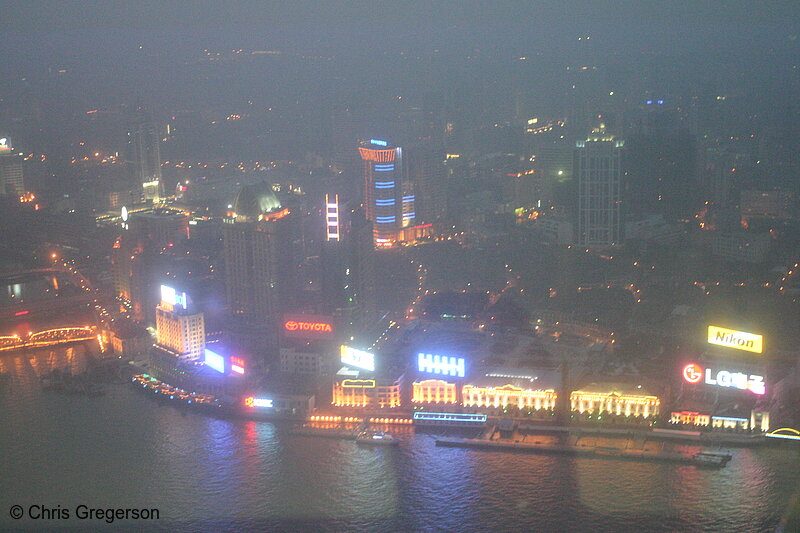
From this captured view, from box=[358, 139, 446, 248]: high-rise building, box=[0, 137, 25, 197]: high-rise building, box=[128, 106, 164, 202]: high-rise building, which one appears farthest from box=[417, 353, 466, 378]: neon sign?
box=[0, 137, 25, 197]: high-rise building

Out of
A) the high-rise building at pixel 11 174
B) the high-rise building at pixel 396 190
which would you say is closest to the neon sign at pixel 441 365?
the high-rise building at pixel 396 190

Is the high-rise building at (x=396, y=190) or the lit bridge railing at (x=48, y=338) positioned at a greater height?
the high-rise building at (x=396, y=190)

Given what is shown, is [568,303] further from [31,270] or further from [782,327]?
[31,270]

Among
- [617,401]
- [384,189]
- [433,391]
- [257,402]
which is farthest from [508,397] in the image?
[384,189]

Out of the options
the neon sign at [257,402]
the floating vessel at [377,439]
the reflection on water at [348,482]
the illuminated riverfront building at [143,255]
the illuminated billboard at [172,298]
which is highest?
the illuminated riverfront building at [143,255]

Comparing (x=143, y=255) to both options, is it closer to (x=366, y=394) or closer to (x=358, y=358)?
(x=358, y=358)

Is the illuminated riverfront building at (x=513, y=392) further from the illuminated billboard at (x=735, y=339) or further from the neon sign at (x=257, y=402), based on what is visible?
the neon sign at (x=257, y=402)

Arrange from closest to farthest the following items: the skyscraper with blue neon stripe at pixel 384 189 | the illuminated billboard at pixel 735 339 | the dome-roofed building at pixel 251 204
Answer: the illuminated billboard at pixel 735 339 < the dome-roofed building at pixel 251 204 < the skyscraper with blue neon stripe at pixel 384 189
